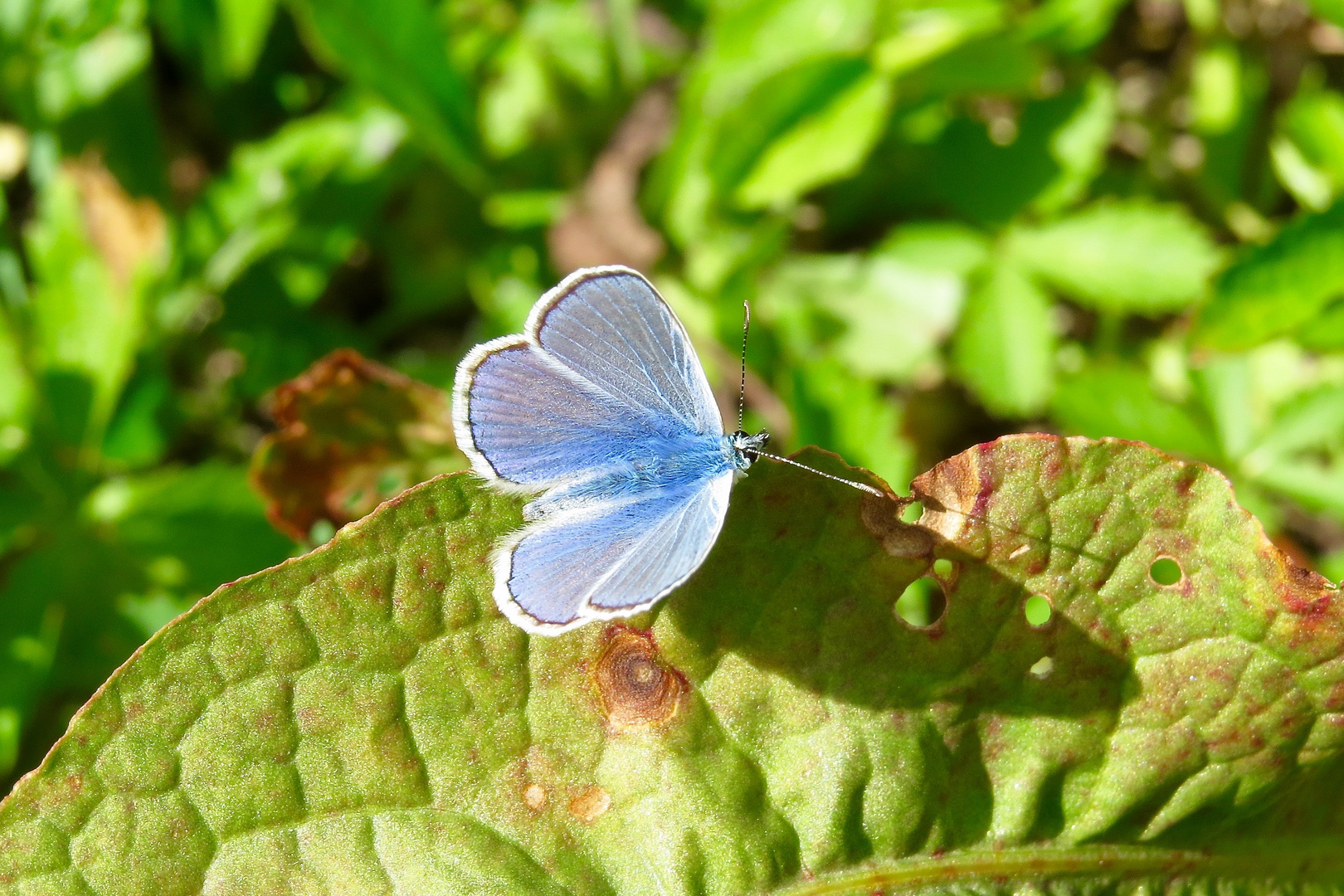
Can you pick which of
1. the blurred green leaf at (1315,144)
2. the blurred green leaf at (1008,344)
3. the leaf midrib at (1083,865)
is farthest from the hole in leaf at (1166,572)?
the blurred green leaf at (1315,144)

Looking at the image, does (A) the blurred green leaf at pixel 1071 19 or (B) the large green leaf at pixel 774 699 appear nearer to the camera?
(B) the large green leaf at pixel 774 699

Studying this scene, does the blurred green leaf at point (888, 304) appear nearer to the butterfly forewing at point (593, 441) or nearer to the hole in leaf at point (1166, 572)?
the hole in leaf at point (1166, 572)

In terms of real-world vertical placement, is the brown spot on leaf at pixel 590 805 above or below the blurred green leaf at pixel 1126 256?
below

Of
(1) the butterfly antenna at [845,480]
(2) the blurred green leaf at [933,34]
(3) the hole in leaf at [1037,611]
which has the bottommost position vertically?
(3) the hole in leaf at [1037,611]

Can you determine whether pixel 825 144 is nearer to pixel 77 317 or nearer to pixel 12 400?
pixel 77 317

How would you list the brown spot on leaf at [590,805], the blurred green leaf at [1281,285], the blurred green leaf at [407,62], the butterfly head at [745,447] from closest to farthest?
the brown spot on leaf at [590,805] < the butterfly head at [745,447] < the blurred green leaf at [1281,285] < the blurred green leaf at [407,62]

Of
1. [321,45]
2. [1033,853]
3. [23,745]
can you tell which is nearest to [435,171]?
[321,45]
